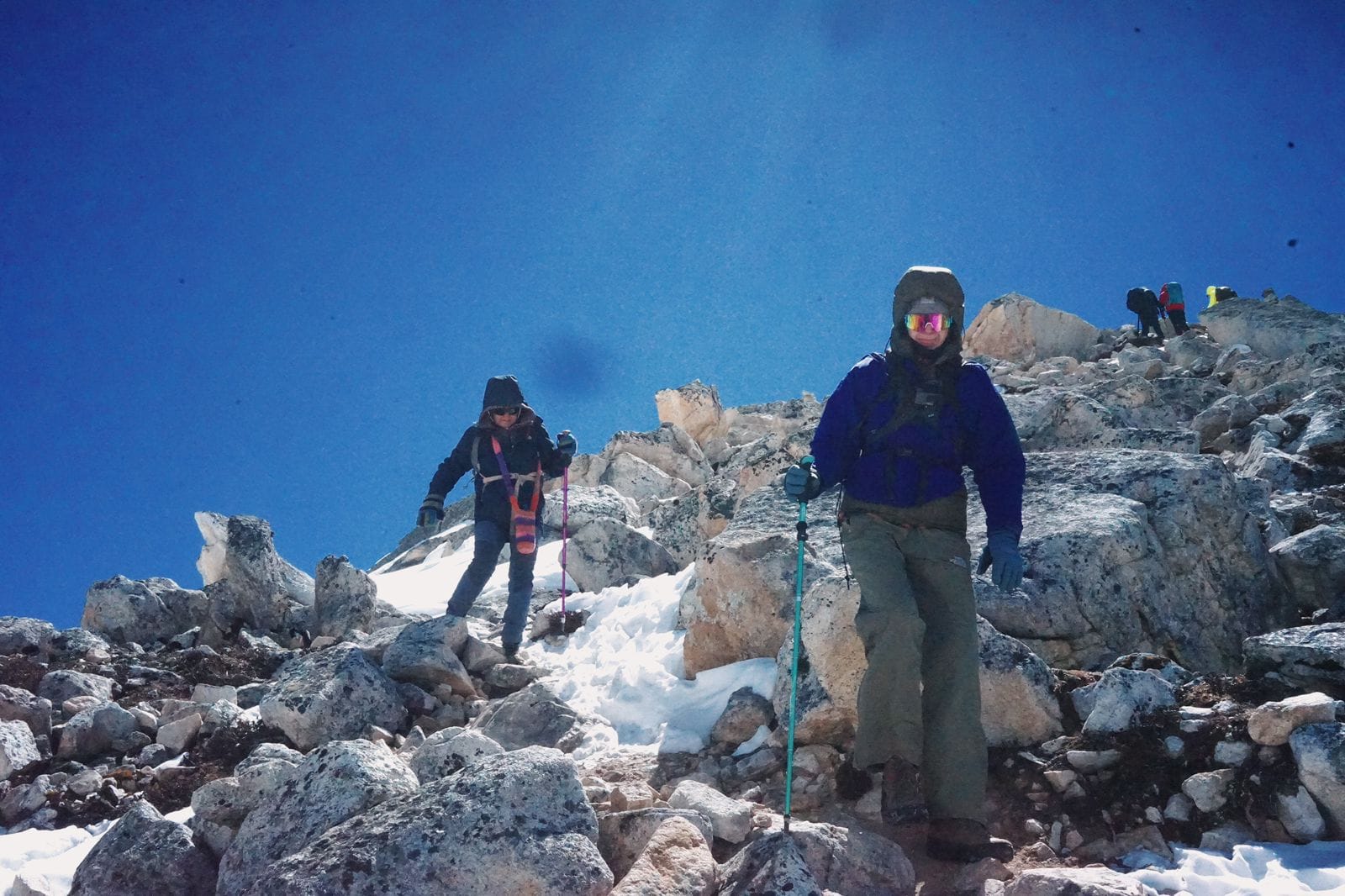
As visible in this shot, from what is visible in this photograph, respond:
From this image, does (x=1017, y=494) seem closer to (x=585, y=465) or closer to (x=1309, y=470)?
(x=1309, y=470)

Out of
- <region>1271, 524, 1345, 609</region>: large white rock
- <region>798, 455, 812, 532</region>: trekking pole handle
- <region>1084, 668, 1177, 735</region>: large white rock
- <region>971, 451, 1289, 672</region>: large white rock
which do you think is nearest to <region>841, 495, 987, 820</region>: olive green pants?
<region>798, 455, 812, 532</region>: trekking pole handle

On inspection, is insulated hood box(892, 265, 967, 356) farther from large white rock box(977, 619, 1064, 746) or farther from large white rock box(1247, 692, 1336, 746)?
large white rock box(1247, 692, 1336, 746)

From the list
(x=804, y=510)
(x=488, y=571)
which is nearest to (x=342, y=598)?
(x=488, y=571)

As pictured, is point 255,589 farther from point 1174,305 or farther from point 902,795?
point 1174,305

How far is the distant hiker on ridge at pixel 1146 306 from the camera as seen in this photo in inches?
1284

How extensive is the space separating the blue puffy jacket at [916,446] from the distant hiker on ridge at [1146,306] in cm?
3079

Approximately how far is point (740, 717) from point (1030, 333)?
32.5 metres

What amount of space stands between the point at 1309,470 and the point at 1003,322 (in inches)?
1019

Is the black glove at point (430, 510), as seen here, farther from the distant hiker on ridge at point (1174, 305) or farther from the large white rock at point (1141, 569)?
the distant hiker on ridge at point (1174, 305)

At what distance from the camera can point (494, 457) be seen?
416 inches

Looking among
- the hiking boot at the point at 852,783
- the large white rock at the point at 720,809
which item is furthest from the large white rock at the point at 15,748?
the hiking boot at the point at 852,783

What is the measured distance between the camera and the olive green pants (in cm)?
489

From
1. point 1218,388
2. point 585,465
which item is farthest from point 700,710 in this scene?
point 585,465

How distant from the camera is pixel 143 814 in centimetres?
469
